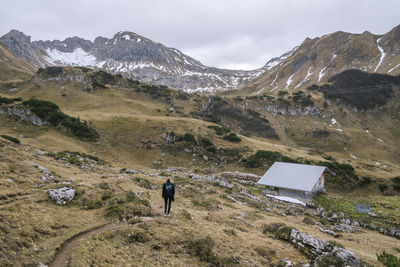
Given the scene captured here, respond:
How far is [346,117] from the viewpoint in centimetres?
11406

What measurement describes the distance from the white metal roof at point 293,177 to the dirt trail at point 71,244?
29094mm

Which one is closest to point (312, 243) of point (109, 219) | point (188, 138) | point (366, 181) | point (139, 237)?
point (139, 237)

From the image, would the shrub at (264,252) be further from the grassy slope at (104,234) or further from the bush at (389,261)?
the bush at (389,261)

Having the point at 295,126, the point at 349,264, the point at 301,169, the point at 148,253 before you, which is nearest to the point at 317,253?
the point at 349,264

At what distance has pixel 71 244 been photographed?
31.8ft

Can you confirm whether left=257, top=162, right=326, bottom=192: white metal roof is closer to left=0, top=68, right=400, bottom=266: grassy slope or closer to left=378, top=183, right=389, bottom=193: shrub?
left=0, top=68, right=400, bottom=266: grassy slope

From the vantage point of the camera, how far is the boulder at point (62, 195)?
1375 centimetres

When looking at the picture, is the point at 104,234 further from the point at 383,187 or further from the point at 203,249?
the point at 383,187

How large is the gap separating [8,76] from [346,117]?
206 metres

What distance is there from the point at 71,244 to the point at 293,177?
3565cm

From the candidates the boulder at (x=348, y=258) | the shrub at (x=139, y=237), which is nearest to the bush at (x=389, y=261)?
the boulder at (x=348, y=258)

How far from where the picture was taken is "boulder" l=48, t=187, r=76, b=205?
1375 centimetres

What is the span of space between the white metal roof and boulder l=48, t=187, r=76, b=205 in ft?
99.4

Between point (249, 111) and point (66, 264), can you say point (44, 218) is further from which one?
point (249, 111)
